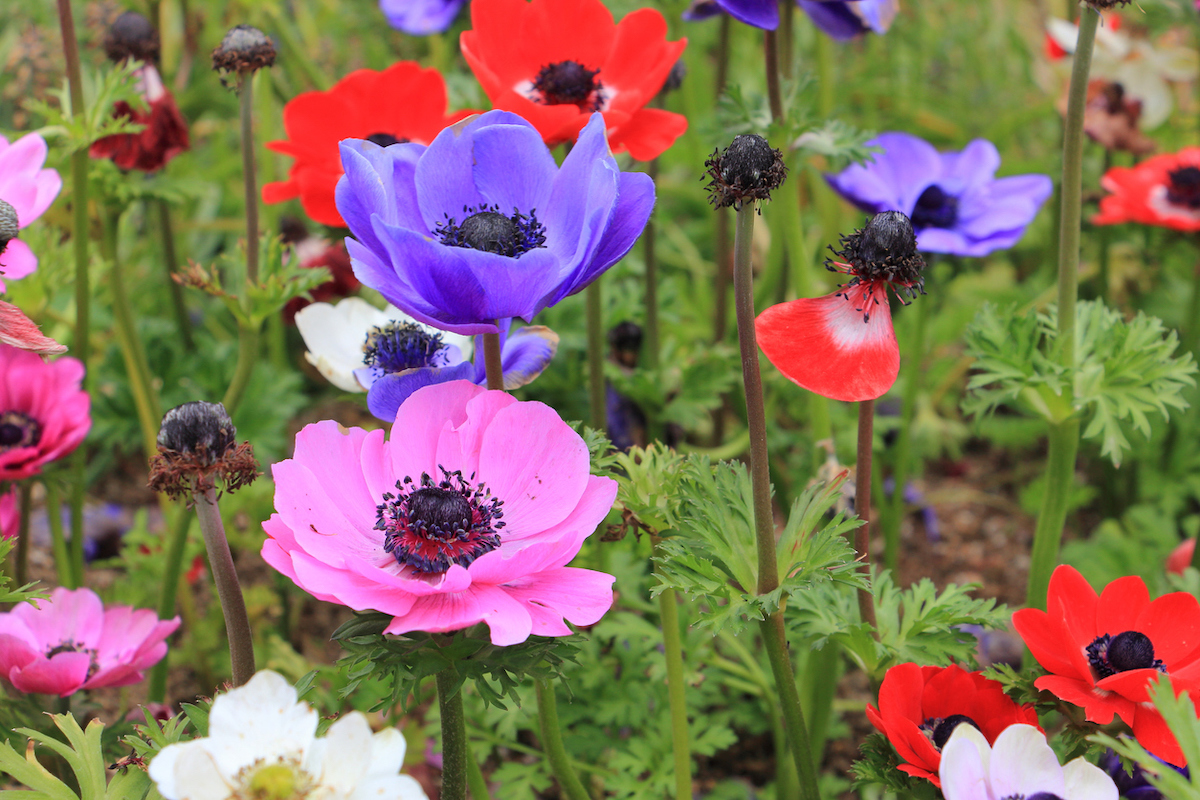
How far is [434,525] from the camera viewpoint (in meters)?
0.85

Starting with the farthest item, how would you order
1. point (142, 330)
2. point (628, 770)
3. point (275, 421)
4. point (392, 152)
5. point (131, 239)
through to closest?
point (131, 239) → point (142, 330) → point (275, 421) → point (628, 770) → point (392, 152)

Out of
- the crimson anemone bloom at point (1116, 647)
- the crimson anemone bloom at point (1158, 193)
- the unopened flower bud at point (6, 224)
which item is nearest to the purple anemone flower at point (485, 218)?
the unopened flower bud at point (6, 224)

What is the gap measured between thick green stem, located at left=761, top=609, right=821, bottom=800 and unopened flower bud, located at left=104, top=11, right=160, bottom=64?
130 centimetres

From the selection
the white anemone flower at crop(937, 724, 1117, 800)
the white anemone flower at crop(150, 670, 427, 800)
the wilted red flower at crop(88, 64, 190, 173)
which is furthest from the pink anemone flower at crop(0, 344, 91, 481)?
the white anemone flower at crop(937, 724, 1117, 800)

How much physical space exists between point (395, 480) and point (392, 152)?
0.99ft

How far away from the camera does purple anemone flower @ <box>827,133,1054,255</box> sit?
1499 mm

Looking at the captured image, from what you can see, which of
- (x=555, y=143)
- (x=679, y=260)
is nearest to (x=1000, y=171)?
(x=679, y=260)

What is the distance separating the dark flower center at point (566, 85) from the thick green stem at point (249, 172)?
0.35 meters

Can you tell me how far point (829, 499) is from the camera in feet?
3.29

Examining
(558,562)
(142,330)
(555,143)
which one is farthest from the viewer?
(142,330)

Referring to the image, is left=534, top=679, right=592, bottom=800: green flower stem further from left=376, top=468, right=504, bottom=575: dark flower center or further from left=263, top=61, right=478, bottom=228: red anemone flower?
left=263, top=61, right=478, bottom=228: red anemone flower

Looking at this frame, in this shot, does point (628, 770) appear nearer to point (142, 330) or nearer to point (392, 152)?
point (392, 152)

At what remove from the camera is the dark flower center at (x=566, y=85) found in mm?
1324

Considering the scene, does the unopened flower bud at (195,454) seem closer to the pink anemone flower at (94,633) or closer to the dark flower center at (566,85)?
the pink anemone flower at (94,633)
